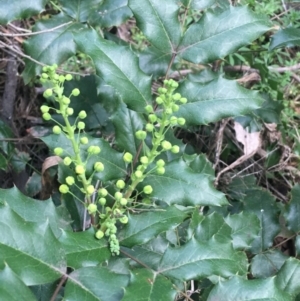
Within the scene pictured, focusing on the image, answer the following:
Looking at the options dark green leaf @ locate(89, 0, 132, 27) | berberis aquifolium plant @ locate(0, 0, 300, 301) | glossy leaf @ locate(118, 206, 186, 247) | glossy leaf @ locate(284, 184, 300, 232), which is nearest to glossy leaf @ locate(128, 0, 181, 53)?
berberis aquifolium plant @ locate(0, 0, 300, 301)

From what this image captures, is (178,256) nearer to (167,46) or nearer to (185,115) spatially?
(185,115)

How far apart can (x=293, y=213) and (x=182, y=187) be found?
685 mm

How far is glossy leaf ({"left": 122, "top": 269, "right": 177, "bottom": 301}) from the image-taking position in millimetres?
899

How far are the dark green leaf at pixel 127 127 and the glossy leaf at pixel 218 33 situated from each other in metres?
0.21

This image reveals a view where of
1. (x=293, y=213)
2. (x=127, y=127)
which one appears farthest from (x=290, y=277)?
(x=127, y=127)

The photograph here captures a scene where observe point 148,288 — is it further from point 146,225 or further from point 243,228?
point 243,228

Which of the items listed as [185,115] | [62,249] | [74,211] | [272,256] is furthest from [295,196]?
[62,249]

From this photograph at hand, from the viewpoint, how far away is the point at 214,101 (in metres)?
1.18

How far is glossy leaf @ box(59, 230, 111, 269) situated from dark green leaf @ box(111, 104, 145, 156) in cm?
28

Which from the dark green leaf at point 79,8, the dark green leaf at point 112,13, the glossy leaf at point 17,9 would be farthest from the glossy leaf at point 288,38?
the glossy leaf at point 17,9

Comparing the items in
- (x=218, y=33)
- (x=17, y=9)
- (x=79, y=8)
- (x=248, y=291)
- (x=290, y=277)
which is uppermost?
(x=17, y=9)

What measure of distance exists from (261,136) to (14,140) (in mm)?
1050

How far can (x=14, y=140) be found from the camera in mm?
1798

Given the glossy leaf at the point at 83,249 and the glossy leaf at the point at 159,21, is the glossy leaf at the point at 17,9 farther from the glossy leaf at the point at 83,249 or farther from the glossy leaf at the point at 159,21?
the glossy leaf at the point at 83,249
